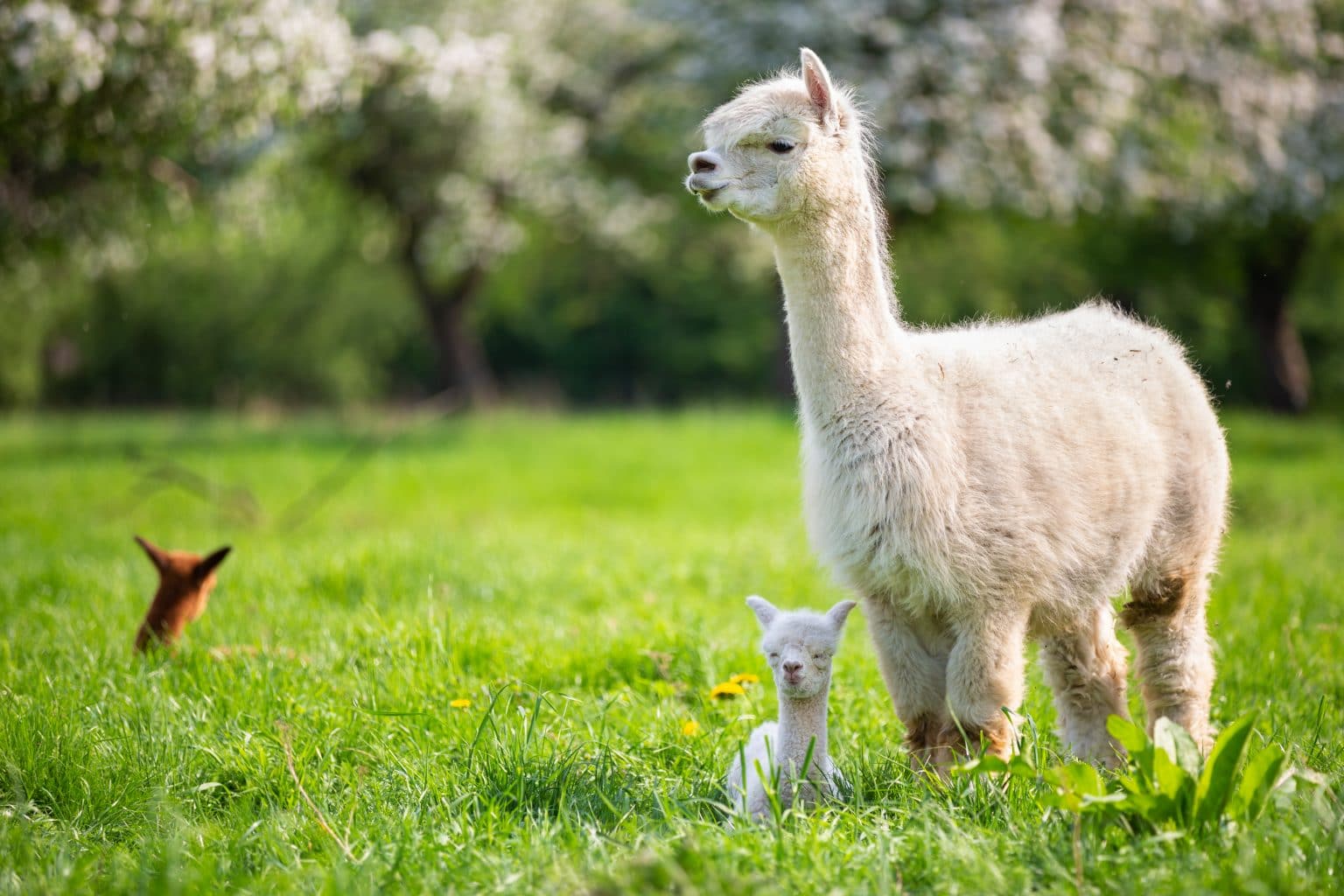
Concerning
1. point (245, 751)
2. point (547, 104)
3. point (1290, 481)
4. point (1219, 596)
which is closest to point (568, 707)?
point (245, 751)

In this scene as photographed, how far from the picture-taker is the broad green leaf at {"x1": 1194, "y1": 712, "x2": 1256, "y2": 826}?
9.11ft

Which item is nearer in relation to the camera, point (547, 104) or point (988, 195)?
point (988, 195)

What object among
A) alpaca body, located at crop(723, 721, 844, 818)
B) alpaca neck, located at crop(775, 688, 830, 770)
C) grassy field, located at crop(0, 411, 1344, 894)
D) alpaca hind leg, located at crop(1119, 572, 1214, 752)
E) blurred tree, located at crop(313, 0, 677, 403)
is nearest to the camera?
grassy field, located at crop(0, 411, 1344, 894)

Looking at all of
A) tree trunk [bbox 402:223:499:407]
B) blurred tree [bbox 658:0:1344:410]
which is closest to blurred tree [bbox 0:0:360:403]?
blurred tree [bbox 658:0:1344:410]

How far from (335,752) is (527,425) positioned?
14.8m

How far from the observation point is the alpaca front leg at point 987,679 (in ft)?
10.8

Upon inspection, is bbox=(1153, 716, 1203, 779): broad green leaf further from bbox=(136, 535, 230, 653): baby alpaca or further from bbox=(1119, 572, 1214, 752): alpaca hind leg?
bbox=(136, 535, 230, 653): baby alpaca

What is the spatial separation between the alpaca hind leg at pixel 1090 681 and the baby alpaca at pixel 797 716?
0.99 m

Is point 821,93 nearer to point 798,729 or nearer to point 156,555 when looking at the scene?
point 798,729

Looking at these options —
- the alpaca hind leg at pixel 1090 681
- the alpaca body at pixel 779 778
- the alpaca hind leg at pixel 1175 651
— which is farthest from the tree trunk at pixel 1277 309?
the alpaca body at pixel 779 778

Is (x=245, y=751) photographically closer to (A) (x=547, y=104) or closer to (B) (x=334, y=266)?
(A) (x=547, y=104)

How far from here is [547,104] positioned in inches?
736

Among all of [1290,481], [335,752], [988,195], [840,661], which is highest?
[988,195]

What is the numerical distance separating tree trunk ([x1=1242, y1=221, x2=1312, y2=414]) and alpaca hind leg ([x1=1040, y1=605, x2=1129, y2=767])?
1619 cm
